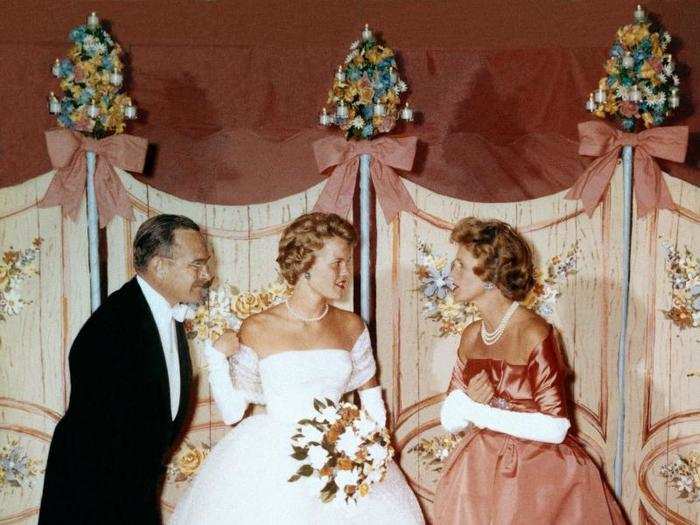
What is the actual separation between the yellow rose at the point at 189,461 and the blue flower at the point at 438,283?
1.36 meters

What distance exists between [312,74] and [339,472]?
6.13ft

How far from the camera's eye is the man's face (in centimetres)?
333

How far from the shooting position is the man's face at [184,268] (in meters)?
3.33

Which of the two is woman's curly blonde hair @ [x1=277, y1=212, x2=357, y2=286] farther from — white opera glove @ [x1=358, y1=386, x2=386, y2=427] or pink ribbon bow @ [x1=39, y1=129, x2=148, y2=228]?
pink ribbon bow @ [x1=39, y1=129, x2=148, y2=228]

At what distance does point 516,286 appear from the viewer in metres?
3.31

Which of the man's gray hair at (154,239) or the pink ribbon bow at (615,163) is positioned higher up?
the pink ribbon bow at (615,163)

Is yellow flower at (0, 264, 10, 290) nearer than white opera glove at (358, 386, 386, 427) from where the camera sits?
No

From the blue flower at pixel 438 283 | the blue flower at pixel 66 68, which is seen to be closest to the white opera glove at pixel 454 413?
the blue flower at pixel 438 283

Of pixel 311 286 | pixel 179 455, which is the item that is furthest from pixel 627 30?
pixel 179 455

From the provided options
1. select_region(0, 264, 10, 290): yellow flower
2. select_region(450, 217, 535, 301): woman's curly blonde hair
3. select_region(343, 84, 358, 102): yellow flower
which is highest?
select_region(343, 84, 358, 102): yellow flower

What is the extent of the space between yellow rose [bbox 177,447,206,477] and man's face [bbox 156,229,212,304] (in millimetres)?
821

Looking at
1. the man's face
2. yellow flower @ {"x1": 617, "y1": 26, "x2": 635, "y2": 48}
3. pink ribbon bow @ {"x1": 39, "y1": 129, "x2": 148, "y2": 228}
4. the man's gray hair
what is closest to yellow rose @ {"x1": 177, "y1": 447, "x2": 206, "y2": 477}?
the man's face

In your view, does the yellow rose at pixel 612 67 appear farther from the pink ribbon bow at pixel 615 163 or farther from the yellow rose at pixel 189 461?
the yellow rose at pixel 189 461

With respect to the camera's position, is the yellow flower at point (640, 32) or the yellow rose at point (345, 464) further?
the yellow flower at point (640, 32)
